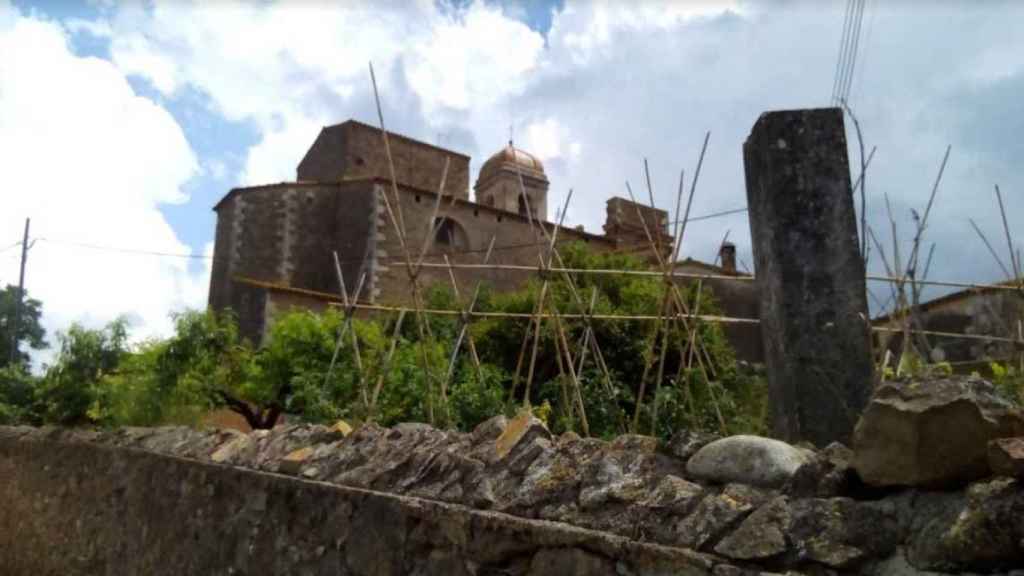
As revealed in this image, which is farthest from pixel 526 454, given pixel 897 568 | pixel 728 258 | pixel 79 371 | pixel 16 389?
pixel 728 258

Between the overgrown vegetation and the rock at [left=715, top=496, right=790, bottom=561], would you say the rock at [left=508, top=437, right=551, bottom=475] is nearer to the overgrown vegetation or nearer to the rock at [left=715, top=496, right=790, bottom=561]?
the rock at [left=715, top=496, right=790, bottom=561]

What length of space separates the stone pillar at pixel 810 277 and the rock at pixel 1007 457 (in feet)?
6.09

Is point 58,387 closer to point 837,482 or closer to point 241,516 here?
point 241,516

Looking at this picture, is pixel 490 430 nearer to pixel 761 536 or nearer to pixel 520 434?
pixel 520 434

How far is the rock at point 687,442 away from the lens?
7.69 feet

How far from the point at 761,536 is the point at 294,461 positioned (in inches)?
89.1

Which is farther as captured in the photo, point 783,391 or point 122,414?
point 122,414

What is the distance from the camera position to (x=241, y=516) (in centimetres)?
372

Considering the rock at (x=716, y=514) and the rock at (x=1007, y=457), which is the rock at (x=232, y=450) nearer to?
the rock at (x=716, y=514)

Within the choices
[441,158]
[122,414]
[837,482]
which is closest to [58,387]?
[122,414]

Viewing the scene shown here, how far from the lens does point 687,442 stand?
2.38 meters

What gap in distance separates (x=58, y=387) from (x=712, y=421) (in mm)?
9727

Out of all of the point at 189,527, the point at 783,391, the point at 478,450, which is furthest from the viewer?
the point at 189,527

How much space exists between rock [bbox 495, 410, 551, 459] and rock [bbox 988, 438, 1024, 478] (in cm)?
143
